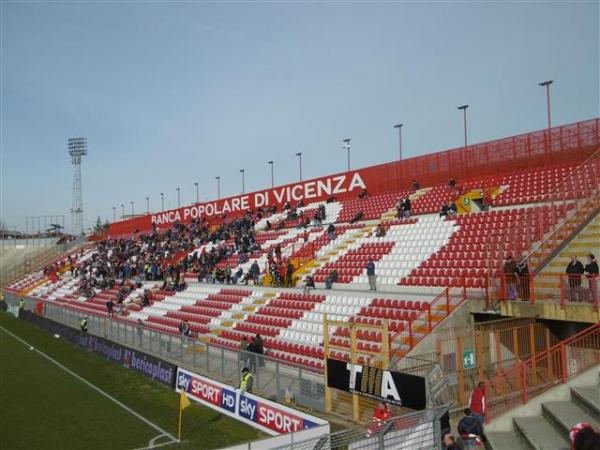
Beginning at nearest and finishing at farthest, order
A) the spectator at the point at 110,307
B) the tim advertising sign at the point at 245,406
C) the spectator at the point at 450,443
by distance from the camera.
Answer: the spectator at the point at 450,443 → the tim advertising sign at the point at 245,406 → the spectator at the point at 110,307

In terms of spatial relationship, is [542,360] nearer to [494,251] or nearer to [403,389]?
[403,389]

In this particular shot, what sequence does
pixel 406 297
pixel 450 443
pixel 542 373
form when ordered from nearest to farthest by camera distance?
pixel 450 443 < pixel 542 373 < pixel 406 297

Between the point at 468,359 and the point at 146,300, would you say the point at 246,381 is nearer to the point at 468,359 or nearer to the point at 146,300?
the point at 468,359

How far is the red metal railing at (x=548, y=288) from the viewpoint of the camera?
44.5 ft

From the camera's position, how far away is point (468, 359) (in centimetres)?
1338

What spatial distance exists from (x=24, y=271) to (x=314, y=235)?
4504cm

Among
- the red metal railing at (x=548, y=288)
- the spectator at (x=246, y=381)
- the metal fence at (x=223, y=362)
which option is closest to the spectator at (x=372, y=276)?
the red metal railing at (x=548, y=288)

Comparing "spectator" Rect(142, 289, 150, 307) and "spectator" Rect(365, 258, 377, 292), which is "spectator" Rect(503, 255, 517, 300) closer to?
"spectator" Rect(365, 258, 377, 292)

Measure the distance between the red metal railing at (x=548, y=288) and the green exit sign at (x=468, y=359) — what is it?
108 inches

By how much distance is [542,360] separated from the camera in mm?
13531

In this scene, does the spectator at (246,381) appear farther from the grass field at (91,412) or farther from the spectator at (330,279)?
the spectator at (330,279)

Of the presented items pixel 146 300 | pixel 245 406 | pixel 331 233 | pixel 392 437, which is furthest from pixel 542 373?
pixel 146 300

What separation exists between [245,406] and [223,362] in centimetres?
301

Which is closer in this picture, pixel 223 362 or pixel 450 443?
pixel 450 443
